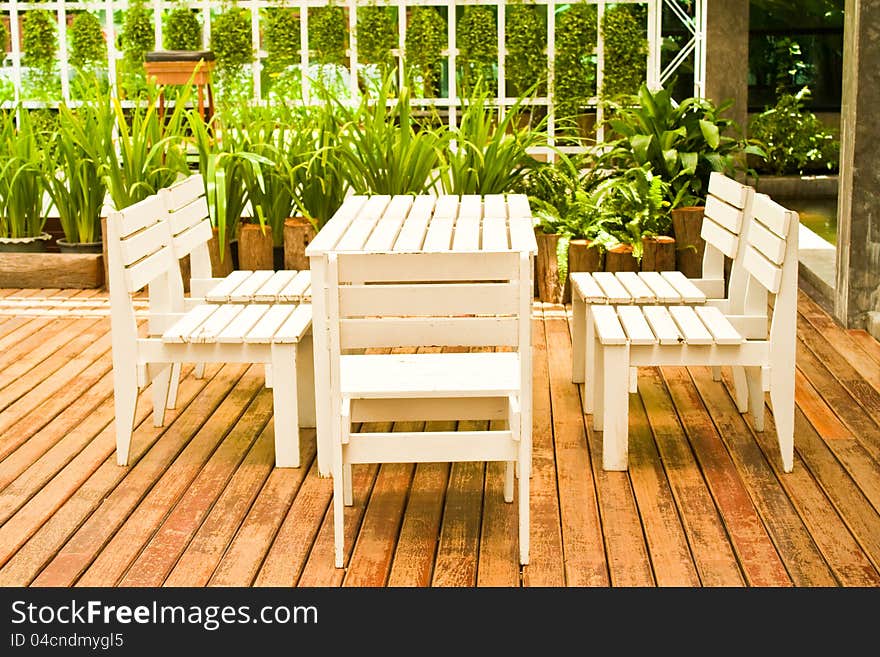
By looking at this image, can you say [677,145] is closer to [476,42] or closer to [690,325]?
[476,42]

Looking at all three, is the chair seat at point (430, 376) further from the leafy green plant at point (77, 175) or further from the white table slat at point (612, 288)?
the leafy green plant at point (77, 175)

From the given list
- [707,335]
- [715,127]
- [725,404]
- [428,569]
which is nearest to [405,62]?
[715,127]

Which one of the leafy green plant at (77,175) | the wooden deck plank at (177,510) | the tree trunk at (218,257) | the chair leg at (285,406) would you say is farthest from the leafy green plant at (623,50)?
the chair leg at (285,406)

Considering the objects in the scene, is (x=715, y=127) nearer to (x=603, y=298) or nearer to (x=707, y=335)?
(x=603, y=298)

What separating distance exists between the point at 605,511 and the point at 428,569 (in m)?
0.69

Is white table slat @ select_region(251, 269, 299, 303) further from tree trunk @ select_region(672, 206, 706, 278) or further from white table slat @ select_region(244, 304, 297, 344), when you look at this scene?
tree trunk @ select_region(672, 206, 706, 278)

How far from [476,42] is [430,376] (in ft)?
22.2

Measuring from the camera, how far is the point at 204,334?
4.45m

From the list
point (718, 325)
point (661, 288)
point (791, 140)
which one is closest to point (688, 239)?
point (661, 288)

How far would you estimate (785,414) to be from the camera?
440 centimetres

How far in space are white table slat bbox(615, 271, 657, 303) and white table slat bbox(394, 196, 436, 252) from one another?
0.80m

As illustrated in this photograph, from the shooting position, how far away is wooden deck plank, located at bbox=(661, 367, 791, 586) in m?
3.62

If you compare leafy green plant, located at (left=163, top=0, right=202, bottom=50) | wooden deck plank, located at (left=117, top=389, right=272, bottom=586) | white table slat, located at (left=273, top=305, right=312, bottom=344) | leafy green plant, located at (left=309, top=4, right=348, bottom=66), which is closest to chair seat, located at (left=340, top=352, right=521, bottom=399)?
white table slat, located at (left=273, top=305, right=312, bottom=344)
